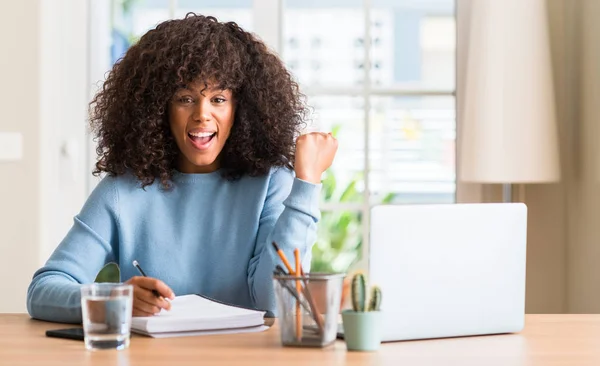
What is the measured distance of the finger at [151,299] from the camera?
1575mm

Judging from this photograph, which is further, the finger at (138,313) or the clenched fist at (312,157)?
the clenched fist at (312,157)

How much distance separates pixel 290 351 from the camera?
142cm

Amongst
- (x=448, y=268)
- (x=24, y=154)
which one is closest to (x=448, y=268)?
(x=448, y=268)

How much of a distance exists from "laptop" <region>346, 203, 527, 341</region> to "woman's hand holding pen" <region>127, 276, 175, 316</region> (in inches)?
14.3

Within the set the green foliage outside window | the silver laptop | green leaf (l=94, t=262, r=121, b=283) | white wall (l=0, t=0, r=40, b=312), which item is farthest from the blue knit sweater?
green leaf (l=94, t=262, r=121, b=283)

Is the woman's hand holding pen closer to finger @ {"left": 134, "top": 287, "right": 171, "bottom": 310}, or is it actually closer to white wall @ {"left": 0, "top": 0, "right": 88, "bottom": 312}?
finger @ {"left": 134, "top": 287, "right": 171, "bottom": 310}

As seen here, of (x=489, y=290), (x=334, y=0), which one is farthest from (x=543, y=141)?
(x=489, y=290)

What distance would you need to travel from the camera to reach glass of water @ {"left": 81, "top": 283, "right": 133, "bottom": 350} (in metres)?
1.40

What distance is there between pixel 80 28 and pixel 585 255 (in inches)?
81.2

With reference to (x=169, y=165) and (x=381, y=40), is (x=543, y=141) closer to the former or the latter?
(x=381, y=40)

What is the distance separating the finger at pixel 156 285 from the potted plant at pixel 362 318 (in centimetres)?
32

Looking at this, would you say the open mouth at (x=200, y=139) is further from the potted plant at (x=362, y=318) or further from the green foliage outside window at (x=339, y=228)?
the green foliage outside window at (x=339, y=228)

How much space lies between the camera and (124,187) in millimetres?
2031

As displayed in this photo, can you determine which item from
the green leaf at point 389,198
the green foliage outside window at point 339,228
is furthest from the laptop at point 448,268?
the green leaf at point 389,198
